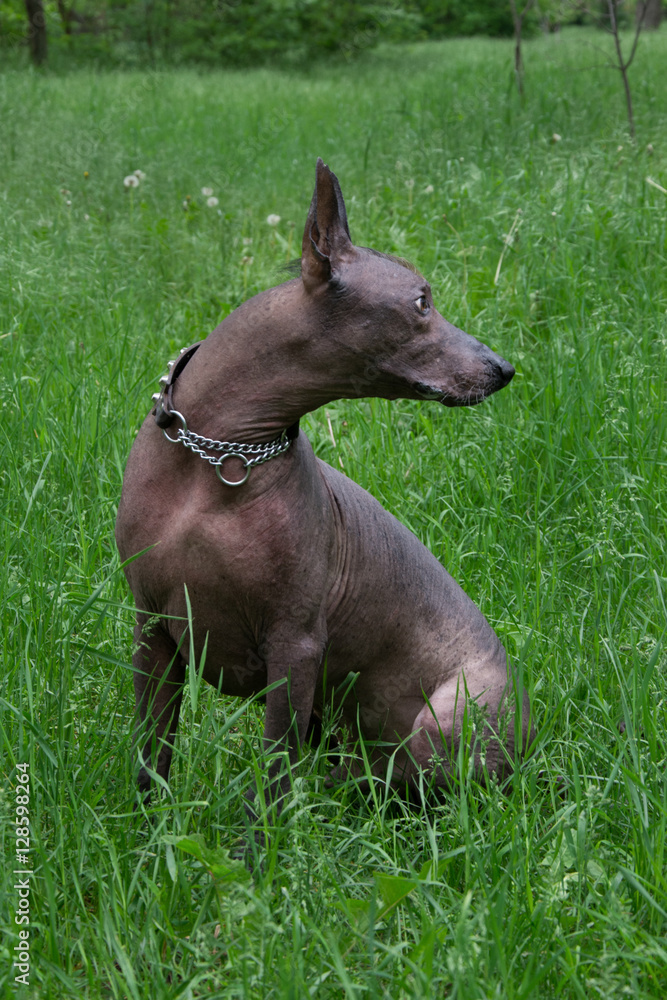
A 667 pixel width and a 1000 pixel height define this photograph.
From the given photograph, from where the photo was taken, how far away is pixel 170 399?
199 centimetres

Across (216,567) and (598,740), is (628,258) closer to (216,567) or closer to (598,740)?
(598,740)

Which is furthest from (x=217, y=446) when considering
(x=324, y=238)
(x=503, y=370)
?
(x=503, y=370)

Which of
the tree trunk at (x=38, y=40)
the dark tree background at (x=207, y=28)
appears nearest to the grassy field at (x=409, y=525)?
the tree trunk at (x=38, y=40)

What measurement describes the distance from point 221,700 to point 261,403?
1.21 metres

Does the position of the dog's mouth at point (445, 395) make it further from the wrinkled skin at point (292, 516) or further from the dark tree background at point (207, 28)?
the dark tree background at point (207, 28)

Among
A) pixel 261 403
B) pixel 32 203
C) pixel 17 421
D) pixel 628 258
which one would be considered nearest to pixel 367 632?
pixel 261 403

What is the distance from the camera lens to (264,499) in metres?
1.94

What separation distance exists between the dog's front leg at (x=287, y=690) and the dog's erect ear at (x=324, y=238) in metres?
0.73

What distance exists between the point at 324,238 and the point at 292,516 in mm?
554

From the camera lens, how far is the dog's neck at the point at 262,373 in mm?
1873

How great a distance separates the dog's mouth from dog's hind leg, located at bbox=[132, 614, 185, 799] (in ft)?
2.54

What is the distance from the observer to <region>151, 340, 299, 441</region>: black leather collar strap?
196 cm

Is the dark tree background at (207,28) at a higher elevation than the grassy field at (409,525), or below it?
higher

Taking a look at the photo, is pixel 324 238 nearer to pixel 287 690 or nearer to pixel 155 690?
pixel 287 690
